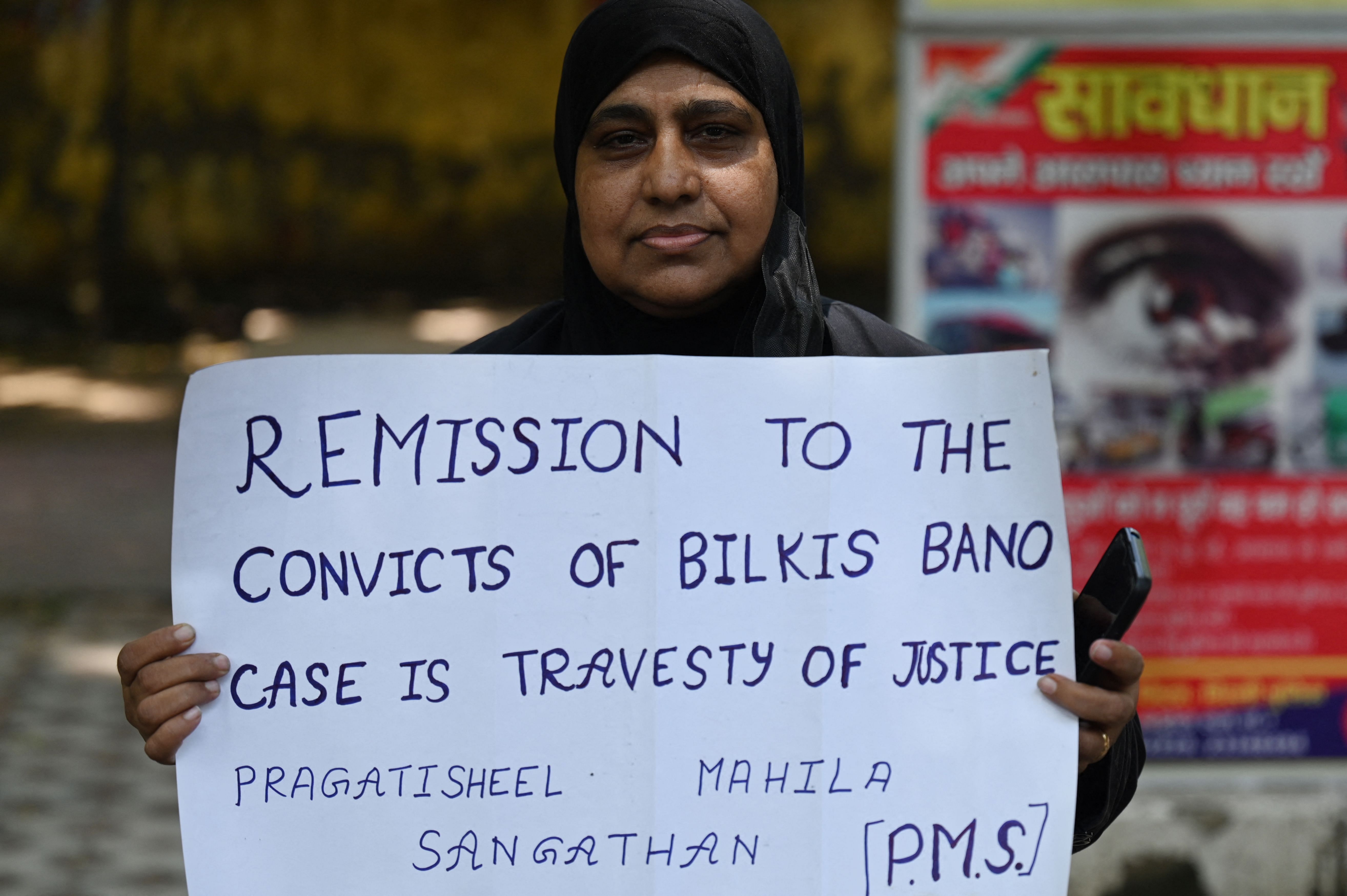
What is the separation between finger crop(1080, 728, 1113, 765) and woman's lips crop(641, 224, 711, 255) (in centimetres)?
71

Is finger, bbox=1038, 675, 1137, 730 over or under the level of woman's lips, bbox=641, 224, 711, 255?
under

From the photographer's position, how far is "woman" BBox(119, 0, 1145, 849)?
1.66 m

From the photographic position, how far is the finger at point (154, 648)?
5.41 feet

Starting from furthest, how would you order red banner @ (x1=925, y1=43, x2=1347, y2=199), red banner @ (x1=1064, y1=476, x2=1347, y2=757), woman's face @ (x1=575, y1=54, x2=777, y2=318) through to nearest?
red banner @ (x1=1064, y1=476, x2=1347, y2=757) < red banner @ (x1=925, y1=43, x2=1347, y2=199) < woman's face @ (x1=575, y1=54, x2=777, y2=318)

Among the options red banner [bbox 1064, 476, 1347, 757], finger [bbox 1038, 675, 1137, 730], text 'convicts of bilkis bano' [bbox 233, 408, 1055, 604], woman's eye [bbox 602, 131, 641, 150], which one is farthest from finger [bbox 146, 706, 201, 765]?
red banner [bbox 1064, 476, 1347, 757]

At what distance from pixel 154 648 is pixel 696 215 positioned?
0.78 m

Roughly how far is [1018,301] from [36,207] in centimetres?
1118

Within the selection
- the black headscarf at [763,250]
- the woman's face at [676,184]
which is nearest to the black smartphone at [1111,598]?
the black headscarf at [763,250]

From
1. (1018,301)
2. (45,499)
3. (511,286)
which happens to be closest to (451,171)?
(511,286)

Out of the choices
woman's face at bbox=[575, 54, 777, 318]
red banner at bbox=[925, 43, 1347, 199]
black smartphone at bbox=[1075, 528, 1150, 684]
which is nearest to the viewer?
black smartphone at bbox=[1075, 528, 1150, 684]

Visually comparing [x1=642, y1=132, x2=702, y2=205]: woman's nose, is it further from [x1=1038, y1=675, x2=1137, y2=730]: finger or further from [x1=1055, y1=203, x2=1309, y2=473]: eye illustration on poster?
[x1=1055, y1=203, x2=1309, y2=473]: eye illustration on poster

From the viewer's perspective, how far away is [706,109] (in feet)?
5.56

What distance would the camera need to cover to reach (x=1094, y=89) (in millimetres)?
3406

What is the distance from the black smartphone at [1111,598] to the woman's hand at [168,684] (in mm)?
979
